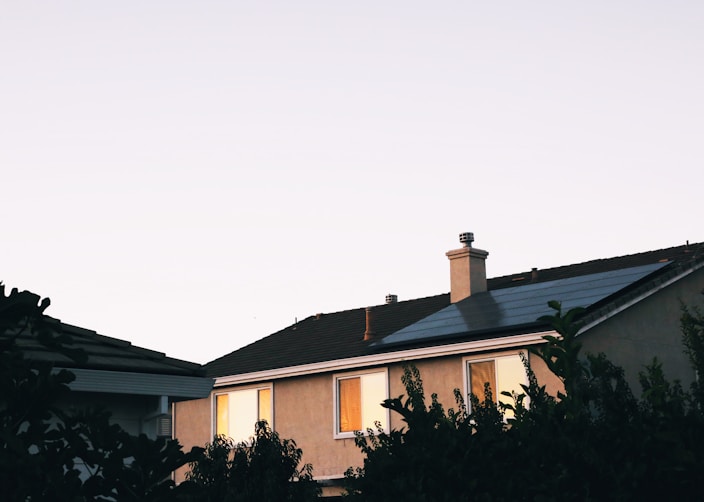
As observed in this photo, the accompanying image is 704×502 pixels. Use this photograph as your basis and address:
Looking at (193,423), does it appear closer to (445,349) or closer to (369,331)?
(369,331)

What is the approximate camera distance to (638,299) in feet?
86.5

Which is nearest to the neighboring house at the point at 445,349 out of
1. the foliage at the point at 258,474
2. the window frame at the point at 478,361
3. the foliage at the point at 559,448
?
the window frame at the point at 478,361

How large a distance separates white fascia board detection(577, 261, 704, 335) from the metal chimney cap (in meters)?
5.93

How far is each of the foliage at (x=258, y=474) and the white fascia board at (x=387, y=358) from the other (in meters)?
9.15

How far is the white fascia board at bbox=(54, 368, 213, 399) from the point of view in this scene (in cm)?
1223

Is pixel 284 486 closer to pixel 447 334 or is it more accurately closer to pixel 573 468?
pixel 573 468

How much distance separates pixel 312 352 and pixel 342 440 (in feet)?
11.3

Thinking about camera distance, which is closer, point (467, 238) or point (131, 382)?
point (131, 382)

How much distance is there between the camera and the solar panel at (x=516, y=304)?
86.6ft

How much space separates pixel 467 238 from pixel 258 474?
1671 centimetres

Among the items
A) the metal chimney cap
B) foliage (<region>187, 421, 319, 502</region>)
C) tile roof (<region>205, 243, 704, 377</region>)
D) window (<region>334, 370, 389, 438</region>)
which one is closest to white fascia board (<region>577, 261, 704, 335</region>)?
tile roof (<region>205, 243, 704, 377</region>)

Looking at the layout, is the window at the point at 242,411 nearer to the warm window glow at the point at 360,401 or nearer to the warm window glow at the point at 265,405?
the warm window glow at the point at 265,405

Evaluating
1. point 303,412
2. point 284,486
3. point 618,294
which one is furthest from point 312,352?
point 284,486

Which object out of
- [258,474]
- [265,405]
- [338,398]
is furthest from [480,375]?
[258,474]
